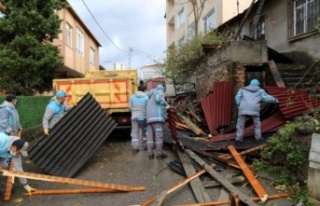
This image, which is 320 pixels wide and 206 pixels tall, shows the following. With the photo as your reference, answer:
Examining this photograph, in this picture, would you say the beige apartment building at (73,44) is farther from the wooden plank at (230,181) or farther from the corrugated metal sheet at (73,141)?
the wooden plank at (230,181)

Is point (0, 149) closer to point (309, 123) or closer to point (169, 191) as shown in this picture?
point (169, 191)

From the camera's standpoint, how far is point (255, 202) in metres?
5.54

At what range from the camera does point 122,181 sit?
6.81m

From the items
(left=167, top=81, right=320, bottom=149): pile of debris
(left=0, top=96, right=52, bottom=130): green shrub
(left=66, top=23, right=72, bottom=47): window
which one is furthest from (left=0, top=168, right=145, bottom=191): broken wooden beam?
(left=66, top=23, right=72, bottom=47): window

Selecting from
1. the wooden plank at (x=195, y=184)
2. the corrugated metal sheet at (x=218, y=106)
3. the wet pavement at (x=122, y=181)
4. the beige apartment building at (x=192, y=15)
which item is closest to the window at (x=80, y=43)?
the beige apartment building at (x=192, y=15)

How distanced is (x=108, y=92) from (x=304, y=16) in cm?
803

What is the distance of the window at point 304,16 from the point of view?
40.0 feet

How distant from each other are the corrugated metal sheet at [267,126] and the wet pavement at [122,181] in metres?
1.50

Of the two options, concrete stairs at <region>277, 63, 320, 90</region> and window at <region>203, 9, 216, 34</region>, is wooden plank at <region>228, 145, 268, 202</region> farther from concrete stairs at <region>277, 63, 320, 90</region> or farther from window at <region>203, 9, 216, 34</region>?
window at <region>203, 9, 216, 34</region>

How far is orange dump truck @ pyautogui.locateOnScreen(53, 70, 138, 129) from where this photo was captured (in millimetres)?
9836

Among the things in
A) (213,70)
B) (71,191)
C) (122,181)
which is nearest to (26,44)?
(213,70)

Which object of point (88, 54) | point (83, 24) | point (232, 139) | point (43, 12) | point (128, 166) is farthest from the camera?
point (88, 54)

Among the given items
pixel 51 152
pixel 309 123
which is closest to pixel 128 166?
pixel 51 152

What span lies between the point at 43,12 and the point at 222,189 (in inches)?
451
